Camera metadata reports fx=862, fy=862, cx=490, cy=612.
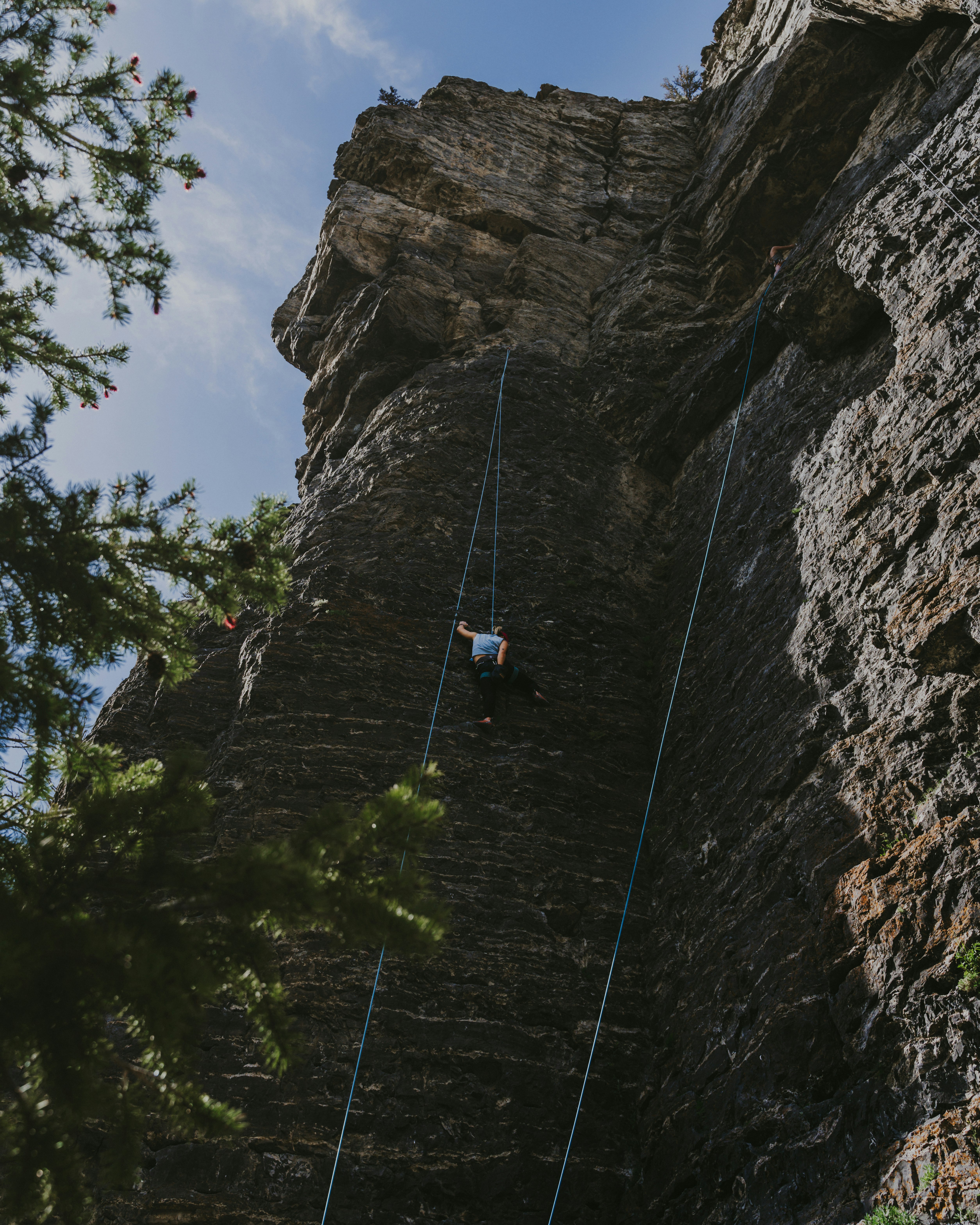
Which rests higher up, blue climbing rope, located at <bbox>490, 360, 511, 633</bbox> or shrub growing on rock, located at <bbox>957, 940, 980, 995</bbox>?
blue climbing rope, located at <bbox>490, 360, 511, 633</bbox>

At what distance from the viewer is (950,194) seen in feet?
27.4

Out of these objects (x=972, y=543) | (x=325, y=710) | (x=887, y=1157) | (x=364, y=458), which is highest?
(x=364, y=458)

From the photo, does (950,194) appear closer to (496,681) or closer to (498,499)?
(498,499)

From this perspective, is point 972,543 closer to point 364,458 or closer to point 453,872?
point 453,872

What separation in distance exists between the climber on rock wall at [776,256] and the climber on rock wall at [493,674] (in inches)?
299

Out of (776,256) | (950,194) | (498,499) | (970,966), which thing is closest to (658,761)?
(970,966)

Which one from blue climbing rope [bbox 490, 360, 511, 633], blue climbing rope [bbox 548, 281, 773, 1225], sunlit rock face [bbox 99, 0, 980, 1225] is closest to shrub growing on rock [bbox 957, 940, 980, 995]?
sunlit rock face [bbox 99, 0, 980, 1225]

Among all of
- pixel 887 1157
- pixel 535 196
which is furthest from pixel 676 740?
pixel 535 196

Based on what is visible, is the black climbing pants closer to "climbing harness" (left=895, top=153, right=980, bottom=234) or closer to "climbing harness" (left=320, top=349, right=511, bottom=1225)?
"climbing harness" (left=320, top=349, right=511, bottom=1225)

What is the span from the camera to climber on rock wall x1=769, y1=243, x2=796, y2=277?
13387mm

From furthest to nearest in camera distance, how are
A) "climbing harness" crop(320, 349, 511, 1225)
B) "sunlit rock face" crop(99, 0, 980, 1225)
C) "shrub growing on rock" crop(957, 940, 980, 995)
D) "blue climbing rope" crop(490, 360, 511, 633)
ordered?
"blue climbing rope" crop(490, 360, 511, 633), "climbing harness" crop(320, 349, 511, 1225), "sunlit rock face" crop(99, 0, 980, 1225), "shrub growing on rock" crop(957, 940, 980, 995)

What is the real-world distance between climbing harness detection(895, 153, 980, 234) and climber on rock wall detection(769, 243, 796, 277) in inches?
143

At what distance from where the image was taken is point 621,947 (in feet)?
25.3

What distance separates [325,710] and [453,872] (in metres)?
2.18
